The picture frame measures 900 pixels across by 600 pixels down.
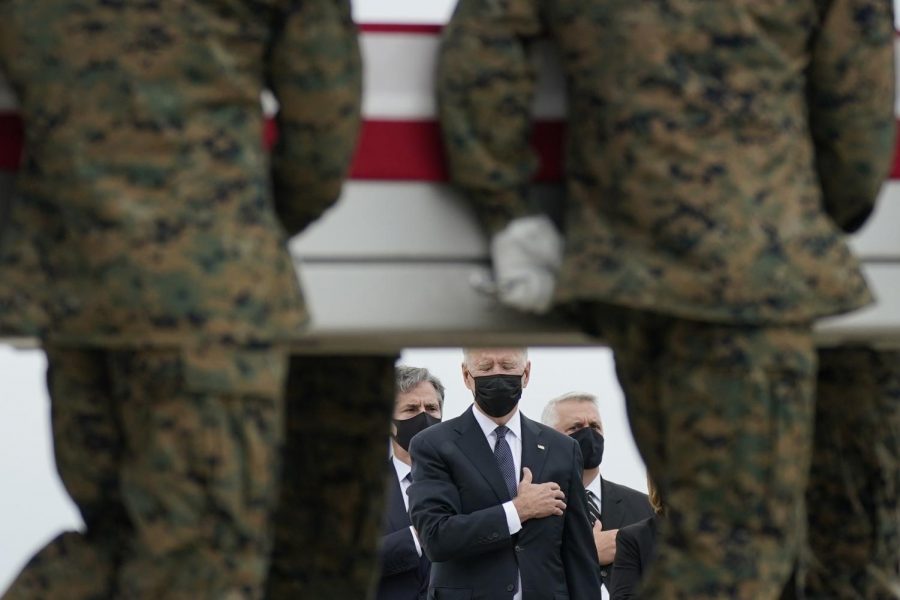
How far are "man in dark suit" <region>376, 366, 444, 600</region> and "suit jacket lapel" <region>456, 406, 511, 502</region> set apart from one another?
19 centimetres

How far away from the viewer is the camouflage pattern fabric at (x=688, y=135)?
3.04m

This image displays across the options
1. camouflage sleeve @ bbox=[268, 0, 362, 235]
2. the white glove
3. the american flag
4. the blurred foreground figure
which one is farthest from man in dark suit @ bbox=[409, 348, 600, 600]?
the blurred foreground figure

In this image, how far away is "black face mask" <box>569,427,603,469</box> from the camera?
568cm

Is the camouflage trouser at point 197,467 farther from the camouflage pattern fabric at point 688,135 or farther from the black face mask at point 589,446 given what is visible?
the black face mask at point 589,446

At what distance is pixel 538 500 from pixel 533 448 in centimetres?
23

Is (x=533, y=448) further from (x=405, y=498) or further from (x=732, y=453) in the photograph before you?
(x=732, y=453)

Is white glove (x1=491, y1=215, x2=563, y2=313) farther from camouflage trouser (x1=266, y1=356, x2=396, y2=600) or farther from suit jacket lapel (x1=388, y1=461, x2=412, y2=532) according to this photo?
suit jacket lapel (x1=388, y1=461, x2=412, y2=532)

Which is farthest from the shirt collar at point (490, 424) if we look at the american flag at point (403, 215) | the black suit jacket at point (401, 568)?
the american flag at point (403, 215)

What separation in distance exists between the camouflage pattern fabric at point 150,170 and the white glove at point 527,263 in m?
0.38

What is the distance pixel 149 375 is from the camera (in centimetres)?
284

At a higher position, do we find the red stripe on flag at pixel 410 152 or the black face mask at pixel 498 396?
the red stripe on flag at pixel 410 152

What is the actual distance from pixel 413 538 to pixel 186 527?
2.51 metres

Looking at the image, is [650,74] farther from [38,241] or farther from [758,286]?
[38,241]

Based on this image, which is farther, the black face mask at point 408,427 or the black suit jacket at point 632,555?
the black face mask at point 408,427
